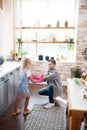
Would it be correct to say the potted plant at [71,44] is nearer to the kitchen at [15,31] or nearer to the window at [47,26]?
the window at [47,26]

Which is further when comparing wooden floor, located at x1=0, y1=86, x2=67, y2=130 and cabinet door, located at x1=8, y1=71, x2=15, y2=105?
cabinet door, located at x1=8, y1=71, x2=15, y2=105

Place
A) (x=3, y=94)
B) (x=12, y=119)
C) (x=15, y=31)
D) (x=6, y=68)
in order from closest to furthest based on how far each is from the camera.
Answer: (x=12, y=119) < (x=3, y=94) < (x=6, y=68) < (x=15, y=31)

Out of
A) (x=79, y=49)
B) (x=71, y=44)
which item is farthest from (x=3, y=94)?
(x=71, y=44)

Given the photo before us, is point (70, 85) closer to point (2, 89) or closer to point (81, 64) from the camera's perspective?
point (2, 89)

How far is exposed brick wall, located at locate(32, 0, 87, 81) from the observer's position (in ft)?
16.0

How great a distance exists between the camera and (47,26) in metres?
5.44

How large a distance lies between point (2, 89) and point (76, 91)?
4.64 feet

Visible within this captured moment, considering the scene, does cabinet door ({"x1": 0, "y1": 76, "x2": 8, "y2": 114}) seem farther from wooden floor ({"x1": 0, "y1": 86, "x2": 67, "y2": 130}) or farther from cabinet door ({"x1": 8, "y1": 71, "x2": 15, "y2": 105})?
cabinet door ({"x1": 8, "y1": 71, "x2": 15, "y2": 105})

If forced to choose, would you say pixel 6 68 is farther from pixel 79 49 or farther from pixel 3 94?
pixel 79 49

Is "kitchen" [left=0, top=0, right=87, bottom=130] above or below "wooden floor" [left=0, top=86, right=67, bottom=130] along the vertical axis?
above

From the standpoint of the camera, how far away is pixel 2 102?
3.26 meters

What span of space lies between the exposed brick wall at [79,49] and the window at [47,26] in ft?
0.99

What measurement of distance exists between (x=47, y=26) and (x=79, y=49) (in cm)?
124

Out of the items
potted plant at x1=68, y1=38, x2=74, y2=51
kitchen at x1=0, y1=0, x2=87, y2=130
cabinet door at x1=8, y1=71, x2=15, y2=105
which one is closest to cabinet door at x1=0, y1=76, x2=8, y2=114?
cabinet door at x1=8, y1=71, x2=15, y2=105
